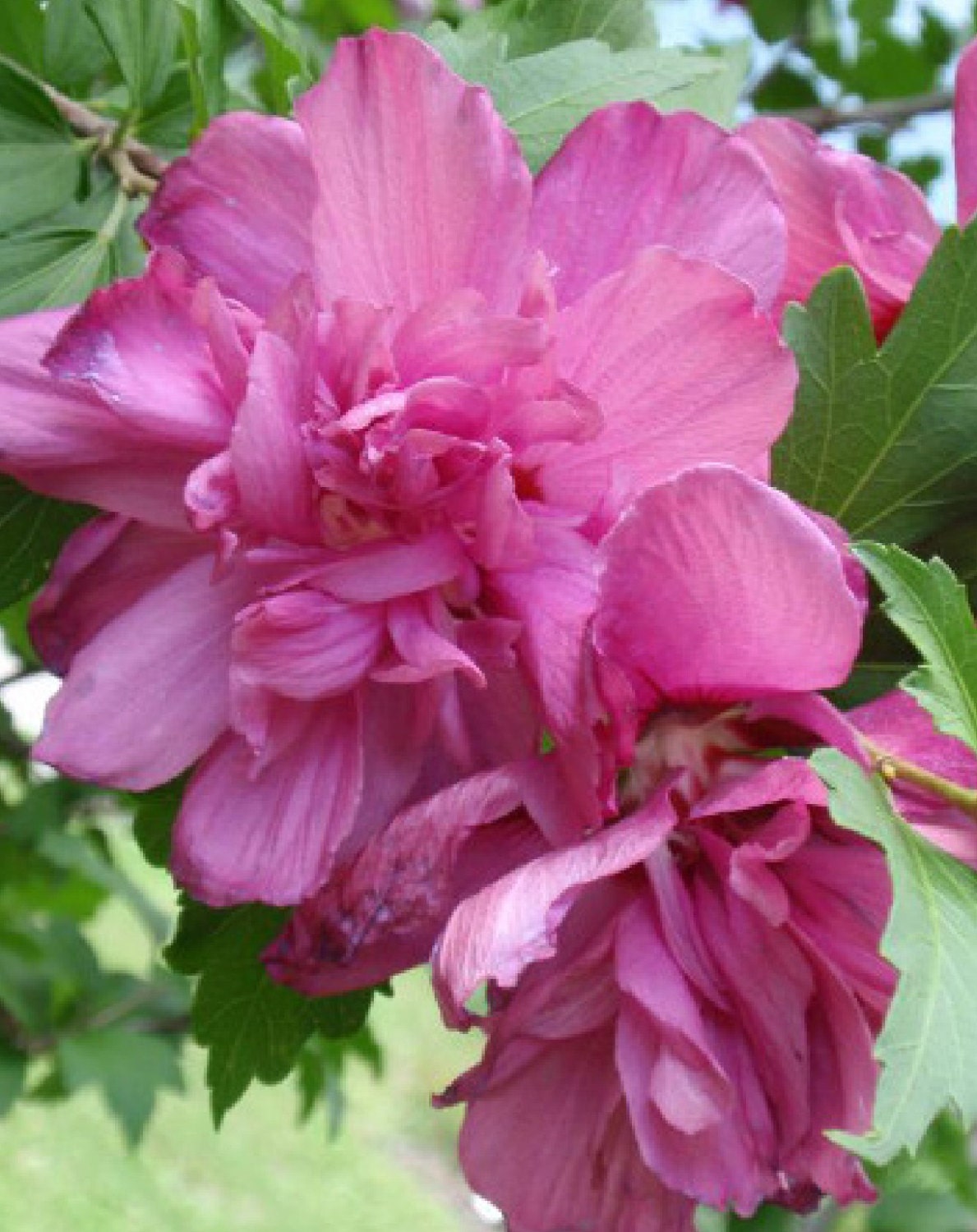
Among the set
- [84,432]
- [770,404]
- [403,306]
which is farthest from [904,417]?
[84,432]

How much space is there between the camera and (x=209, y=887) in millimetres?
744

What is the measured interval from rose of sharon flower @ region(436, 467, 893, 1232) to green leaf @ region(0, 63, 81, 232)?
54cm

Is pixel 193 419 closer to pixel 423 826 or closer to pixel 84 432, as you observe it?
pixel 84 432

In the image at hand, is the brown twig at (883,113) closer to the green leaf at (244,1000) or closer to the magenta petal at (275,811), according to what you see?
the green leaf at (244,1000)

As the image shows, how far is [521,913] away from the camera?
2.16 ft

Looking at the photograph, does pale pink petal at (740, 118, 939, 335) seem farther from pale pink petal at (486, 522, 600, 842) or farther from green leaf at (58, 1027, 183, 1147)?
green leaf at (58, 1027, 183, 1147)

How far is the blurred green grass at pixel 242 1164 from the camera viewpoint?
5.21 metres

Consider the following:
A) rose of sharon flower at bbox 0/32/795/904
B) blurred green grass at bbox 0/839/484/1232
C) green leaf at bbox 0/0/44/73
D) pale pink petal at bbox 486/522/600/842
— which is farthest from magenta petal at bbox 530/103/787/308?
blurred green grass at bbox 0/839/484/1232

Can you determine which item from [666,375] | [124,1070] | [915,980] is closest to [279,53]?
[666,375]

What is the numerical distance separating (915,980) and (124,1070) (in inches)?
73.4

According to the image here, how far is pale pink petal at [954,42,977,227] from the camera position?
90 centimetres

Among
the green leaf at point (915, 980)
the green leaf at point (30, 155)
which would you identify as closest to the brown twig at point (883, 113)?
the green leaf at point (30, 155)

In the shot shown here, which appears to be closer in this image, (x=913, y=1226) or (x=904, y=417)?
(x=904, y=417)

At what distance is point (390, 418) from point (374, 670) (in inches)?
3.9
